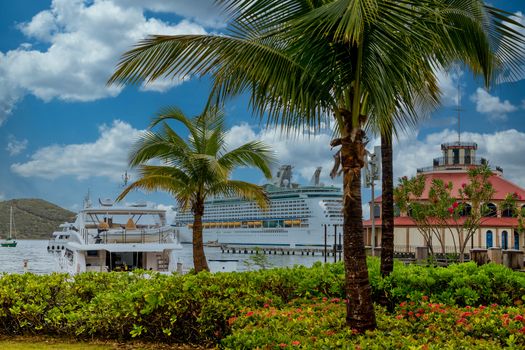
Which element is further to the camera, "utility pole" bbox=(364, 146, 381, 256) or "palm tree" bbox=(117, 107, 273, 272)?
"utility pole" bbox=(364, 146, 381, 256)

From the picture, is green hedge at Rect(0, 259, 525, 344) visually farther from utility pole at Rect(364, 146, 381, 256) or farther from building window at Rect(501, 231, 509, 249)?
building window at Rect(501, 231, 509, 249)

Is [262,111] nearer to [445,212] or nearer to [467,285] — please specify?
[467,285]

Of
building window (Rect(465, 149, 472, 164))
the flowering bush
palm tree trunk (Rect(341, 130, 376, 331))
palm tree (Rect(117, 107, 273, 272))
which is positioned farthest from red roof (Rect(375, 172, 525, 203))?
palm tree trunk (Rect(341, 130, 376, 331))

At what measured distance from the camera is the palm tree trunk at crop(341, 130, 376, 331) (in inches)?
245

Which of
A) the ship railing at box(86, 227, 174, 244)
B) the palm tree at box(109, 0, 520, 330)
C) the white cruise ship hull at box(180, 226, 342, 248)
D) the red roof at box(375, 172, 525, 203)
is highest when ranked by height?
the red roof at box(375, 172, 525, 203)

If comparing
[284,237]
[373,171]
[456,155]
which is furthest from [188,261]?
[373,171]

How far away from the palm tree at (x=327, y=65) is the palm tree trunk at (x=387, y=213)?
2.34m

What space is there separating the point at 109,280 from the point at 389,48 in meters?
6.06

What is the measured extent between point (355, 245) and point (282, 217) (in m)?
82.1

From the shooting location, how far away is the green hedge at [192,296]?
7914 mm

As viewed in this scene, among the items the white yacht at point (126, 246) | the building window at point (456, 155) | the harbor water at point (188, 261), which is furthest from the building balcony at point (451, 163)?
the white yacht at point (126, 246)

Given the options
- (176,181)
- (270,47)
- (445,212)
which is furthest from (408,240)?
(270,47)

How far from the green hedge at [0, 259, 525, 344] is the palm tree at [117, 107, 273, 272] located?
6.98 m

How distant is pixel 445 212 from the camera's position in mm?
27422
